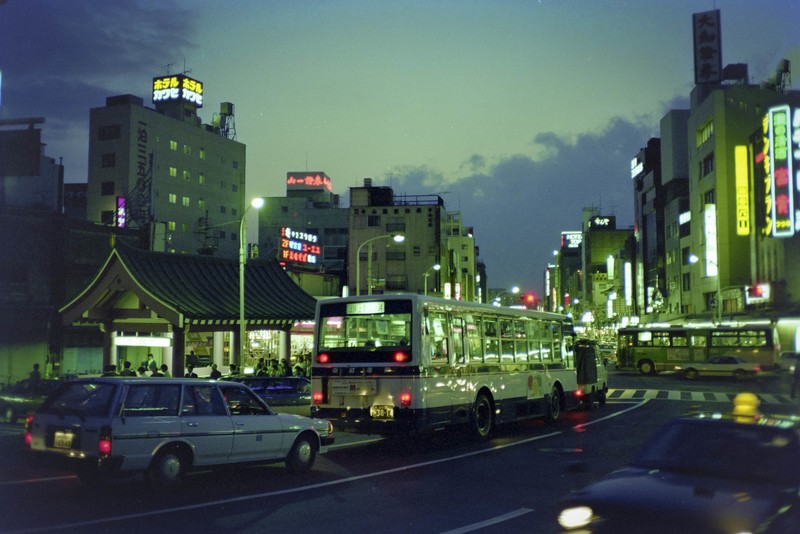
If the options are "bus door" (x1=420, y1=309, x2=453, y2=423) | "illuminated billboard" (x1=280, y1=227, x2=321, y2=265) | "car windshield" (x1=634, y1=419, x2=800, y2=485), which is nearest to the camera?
"car windshield" (x1=634, y1=419, x2=800, y2=485)

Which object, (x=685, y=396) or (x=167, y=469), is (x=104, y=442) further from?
(x=685, y=396)

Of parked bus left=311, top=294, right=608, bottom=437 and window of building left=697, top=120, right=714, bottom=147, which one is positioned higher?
window of building left=697, top=120, right=714, bottom=147

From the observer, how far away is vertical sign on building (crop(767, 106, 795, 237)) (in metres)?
53.9

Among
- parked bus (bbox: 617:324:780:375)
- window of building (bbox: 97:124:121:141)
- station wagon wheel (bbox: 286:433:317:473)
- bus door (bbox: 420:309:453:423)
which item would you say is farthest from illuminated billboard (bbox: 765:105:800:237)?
window of building (bbox: 97:124:121:141)

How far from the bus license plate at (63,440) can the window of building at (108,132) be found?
79831 mm

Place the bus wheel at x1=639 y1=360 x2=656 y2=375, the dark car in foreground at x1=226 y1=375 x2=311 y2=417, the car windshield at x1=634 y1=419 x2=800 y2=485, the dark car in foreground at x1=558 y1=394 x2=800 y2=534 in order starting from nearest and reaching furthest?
1. the dark car in foreground at x1=558 y1=394 x2=800 y2=534
2. the car windshield at x1=634 y1=419 x2=800 y2=485
3. the dark car in foreground at x1=226 y1=375 x2=311 y2=417
4. the bus wheel at x1=639 y1=360 x2=656 y2=375

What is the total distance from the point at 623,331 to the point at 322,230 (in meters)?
61.5

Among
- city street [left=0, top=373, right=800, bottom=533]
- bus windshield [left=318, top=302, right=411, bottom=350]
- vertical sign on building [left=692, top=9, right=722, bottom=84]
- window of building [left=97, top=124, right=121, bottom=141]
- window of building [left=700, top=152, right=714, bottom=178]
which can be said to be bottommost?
city street [left=0, top=373, right=800, bottom=533]

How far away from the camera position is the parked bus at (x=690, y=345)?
48969 mm

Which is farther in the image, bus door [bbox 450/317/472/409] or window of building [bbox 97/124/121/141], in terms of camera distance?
window of building [bbox 97/124/121/141]

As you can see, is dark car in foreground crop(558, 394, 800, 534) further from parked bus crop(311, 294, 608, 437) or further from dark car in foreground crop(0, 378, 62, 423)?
dark car in foreground crop(0, 378, 62, 423)

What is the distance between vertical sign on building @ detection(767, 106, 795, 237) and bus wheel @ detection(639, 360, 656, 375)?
515 inches

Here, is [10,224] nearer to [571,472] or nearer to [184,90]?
[571,472]

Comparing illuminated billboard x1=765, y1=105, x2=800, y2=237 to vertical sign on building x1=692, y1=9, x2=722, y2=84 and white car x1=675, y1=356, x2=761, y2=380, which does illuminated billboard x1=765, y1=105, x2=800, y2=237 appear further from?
vertical sign on building x1=692, y1=9, x2=722, y2=84
